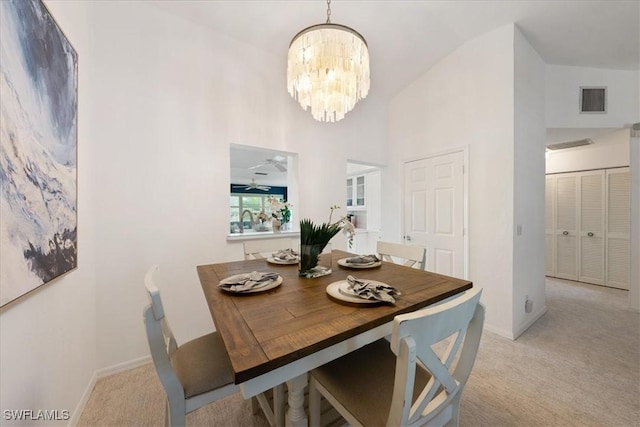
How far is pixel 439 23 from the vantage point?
2449 millimetres

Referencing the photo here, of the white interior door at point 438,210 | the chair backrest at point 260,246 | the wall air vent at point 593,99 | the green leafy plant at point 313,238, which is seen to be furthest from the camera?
the wall air vent at point 593,99

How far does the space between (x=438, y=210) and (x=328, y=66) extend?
224cm

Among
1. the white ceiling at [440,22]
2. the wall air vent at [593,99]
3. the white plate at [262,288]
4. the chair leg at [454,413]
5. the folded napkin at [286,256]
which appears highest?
the white ceiling at [440,22]

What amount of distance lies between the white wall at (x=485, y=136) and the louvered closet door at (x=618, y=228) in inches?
113

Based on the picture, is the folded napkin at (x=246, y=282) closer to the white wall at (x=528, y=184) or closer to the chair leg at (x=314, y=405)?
the chair leg at (x=314, y=405)

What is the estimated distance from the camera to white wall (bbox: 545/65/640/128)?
9.63 ft

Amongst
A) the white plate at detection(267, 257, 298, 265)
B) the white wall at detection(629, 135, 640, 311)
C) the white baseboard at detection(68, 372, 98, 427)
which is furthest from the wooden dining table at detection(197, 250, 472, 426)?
the white wall at detection(629, 135, 640, 311)

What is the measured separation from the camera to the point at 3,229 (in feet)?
2.77

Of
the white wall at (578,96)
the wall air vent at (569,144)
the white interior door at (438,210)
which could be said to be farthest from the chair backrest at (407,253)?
the wall air vent at (569,144)

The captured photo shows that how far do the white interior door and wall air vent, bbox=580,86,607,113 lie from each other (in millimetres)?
1735

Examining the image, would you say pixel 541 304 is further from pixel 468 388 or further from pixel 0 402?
pixel 0 402

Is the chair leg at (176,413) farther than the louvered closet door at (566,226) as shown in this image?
No

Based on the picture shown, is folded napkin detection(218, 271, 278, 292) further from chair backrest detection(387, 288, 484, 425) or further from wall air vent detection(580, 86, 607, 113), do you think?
wall air vent detection(580, 86, 607, 113)

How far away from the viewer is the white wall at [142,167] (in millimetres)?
1549
